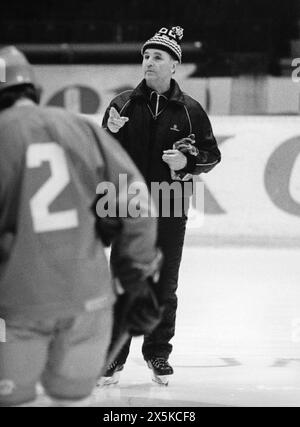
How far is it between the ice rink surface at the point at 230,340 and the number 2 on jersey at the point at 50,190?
1526 millimetres

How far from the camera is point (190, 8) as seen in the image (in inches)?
402

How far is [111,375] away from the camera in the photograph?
159 inches

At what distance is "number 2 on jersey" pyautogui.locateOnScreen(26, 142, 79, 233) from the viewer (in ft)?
7.77

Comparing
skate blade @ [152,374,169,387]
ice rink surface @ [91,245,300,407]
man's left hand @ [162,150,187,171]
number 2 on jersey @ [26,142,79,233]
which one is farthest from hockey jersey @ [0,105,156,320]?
skate blade @ [152,374,169,387]

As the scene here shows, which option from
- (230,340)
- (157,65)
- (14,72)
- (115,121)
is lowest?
(230,340)

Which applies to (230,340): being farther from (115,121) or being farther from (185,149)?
(115,121)

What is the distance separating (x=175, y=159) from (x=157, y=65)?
0.44 meters

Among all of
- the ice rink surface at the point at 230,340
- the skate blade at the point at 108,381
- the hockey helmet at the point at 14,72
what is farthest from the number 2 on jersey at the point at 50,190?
the skate blade at the point at 108,381

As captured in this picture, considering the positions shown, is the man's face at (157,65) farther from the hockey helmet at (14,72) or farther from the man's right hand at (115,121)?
the hockey helmet at (14,72)

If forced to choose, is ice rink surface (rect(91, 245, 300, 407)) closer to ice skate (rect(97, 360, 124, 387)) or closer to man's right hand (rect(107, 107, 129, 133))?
ice skate (rect(97, 360, 124, 387))

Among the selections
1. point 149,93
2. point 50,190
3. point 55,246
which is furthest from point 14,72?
point 149,93

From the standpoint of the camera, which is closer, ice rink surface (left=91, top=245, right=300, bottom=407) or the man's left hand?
ice rink surface (left=91, top=245, right=300, bottom=407)

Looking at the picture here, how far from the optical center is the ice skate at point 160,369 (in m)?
4.09

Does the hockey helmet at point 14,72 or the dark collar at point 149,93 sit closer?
the hockey helmet at point 14,72
